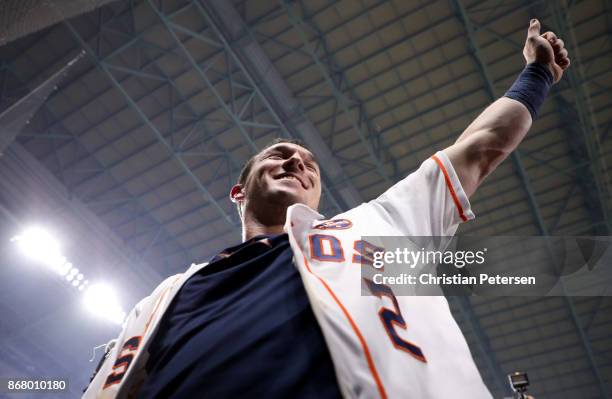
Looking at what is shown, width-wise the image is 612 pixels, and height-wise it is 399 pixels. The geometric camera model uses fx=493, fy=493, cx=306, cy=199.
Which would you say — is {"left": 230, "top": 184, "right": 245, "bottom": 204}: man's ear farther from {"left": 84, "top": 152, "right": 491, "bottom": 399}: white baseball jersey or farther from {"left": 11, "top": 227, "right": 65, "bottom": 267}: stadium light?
{"left": 11, "top": 227, "right": 65, "bottom": 267}: stadium light

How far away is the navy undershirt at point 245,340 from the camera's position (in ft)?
3.74

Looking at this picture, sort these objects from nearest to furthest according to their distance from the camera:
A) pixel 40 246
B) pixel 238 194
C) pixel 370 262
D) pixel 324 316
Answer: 1. pixel 324 316
2. pixel 370 262
3. pixel 238 194
4. pixel 40 246

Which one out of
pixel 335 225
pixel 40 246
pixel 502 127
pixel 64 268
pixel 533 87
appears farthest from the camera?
pixel 64 268

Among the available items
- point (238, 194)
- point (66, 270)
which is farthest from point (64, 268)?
point (238, 194)

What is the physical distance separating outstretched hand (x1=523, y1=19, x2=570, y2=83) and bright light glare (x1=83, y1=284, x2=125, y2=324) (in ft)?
44.2

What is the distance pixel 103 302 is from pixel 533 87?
14.0 m

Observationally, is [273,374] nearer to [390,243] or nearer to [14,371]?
[390,243]

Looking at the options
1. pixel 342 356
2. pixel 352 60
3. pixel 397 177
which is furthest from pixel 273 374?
pixel 397 177

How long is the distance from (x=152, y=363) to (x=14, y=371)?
1635cm

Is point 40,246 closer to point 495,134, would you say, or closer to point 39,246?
point 39,246

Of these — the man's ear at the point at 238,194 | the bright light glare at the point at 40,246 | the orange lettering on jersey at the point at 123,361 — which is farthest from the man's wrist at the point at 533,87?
the bright light glare at the point at 40,246

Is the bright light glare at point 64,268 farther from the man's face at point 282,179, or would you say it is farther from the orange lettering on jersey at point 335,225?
the orange lettering on jersey at point 335,225

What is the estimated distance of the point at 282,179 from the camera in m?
2.05

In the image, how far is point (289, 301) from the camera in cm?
131
